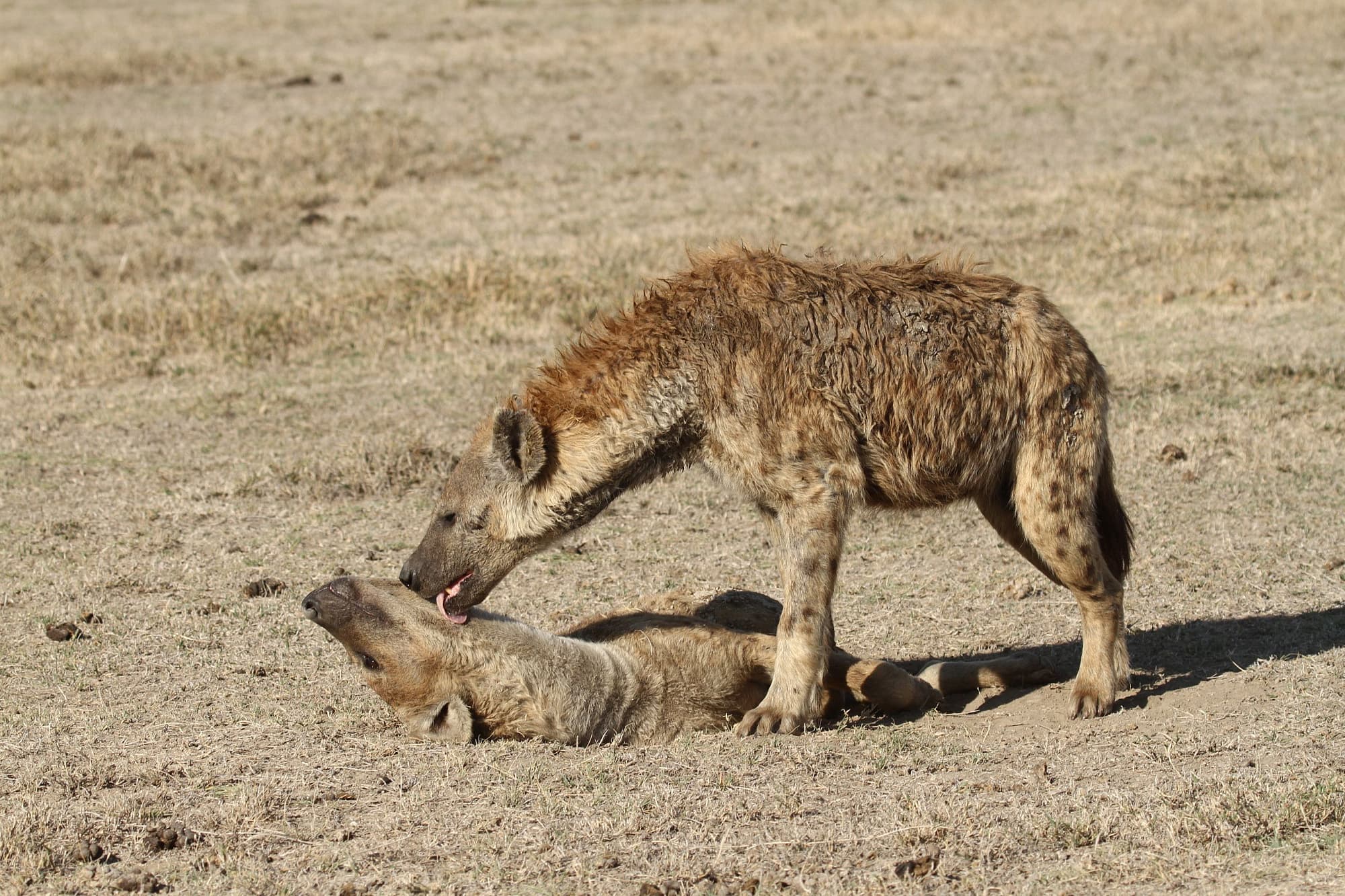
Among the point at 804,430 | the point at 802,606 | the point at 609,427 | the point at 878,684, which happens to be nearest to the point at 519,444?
the point at 609,427

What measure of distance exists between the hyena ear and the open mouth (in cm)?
42

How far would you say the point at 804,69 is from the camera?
18.6 metres

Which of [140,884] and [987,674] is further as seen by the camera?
[987,674]

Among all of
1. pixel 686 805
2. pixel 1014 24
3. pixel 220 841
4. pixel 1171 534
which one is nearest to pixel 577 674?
pixel 686 805

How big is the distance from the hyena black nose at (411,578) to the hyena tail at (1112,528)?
8.04 feet

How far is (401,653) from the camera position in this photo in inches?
209

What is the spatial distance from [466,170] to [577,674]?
10.4 m

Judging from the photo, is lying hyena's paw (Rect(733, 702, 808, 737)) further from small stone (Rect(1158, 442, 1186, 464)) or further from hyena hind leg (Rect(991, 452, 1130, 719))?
small stone (Rect(1158, 442, 1186, 464))

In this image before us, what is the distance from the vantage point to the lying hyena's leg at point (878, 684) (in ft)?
18.8

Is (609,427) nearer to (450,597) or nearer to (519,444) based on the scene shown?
(519,444)

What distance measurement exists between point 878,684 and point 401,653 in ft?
5.56

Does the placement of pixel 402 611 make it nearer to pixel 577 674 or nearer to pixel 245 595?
pixel 577 674

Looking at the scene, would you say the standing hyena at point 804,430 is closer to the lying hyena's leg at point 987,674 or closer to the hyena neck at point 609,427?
the hyena neck at point 609,427

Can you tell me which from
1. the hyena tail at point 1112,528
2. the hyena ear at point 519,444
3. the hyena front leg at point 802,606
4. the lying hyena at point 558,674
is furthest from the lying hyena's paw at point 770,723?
the hyena tail at point 1112,528
